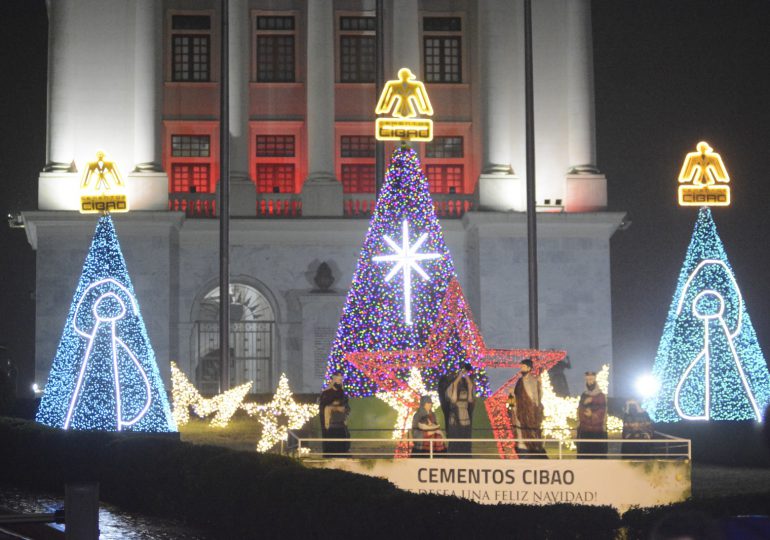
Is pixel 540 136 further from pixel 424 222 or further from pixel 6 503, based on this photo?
pixel 6 503

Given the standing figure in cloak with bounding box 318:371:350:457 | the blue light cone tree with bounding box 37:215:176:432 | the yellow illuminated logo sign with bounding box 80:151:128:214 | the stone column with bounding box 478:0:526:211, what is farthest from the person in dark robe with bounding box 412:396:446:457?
the stone column with bounding box 478:0:526:211

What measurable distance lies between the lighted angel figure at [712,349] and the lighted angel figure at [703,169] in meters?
2.30

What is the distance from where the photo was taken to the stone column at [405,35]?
5088 centimetres

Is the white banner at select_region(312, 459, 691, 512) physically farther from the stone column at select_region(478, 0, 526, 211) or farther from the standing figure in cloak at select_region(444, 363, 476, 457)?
the stone column at select_region(478, 0, 526, 211)

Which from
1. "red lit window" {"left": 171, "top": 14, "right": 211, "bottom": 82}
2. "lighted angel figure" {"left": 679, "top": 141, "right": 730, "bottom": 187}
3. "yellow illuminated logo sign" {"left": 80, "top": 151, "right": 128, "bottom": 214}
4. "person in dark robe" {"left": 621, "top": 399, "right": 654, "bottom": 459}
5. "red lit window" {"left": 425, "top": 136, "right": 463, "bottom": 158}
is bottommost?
"person in dark robe" {"left": 621, "top": 399, "right": 654, "bottom": 459}

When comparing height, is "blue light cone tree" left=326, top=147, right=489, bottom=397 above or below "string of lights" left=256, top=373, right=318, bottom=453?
above

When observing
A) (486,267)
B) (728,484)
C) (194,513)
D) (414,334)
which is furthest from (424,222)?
(486,267)

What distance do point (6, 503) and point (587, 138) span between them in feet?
101

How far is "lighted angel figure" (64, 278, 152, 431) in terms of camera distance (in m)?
31.5

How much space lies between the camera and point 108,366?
3200cm

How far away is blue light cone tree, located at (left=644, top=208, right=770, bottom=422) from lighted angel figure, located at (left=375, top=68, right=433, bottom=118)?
7560 millimetres

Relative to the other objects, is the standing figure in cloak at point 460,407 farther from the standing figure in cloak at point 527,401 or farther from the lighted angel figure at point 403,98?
the lighted angel figure at point 403,98

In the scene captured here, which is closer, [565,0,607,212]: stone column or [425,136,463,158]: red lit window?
[565,0,607,212]: stone column

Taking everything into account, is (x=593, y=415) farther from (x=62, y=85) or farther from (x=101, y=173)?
(x=62, y=85)
